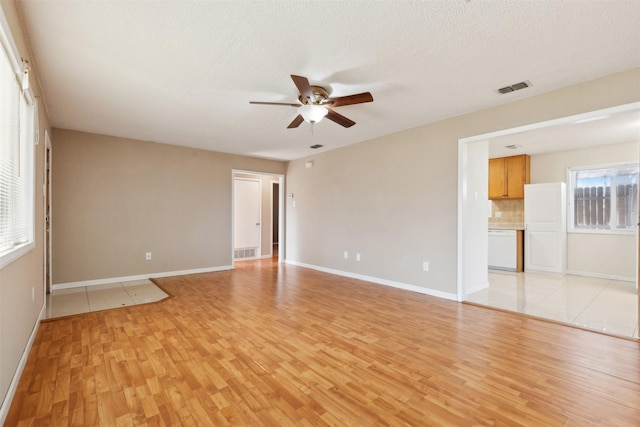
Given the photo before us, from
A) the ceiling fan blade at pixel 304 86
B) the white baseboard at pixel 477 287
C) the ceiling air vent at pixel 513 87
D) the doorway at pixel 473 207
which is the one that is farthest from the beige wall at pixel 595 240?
the ceiling fan blade at pixel 304 86

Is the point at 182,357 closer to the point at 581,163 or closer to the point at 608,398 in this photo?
the point at 608,398

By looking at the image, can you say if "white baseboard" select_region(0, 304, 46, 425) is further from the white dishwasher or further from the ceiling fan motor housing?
the white dishwasher

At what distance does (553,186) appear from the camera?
5.63 meters

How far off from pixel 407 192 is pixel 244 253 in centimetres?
460

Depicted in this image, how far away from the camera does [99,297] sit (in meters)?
4.05

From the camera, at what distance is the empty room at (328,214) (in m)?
1.88

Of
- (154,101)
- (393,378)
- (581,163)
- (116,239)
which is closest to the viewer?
(393,378)

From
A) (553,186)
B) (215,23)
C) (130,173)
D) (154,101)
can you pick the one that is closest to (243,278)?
(130,173)

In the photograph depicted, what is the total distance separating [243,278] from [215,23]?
4.09 meters

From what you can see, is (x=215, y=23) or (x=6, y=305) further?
(x=215, y=23)

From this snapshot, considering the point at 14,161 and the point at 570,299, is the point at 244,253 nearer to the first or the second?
the point at 14,161

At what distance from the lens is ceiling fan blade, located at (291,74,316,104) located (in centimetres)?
234

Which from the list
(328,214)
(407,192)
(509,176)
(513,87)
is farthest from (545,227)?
(328,214)

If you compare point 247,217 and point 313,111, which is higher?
point 313,111
